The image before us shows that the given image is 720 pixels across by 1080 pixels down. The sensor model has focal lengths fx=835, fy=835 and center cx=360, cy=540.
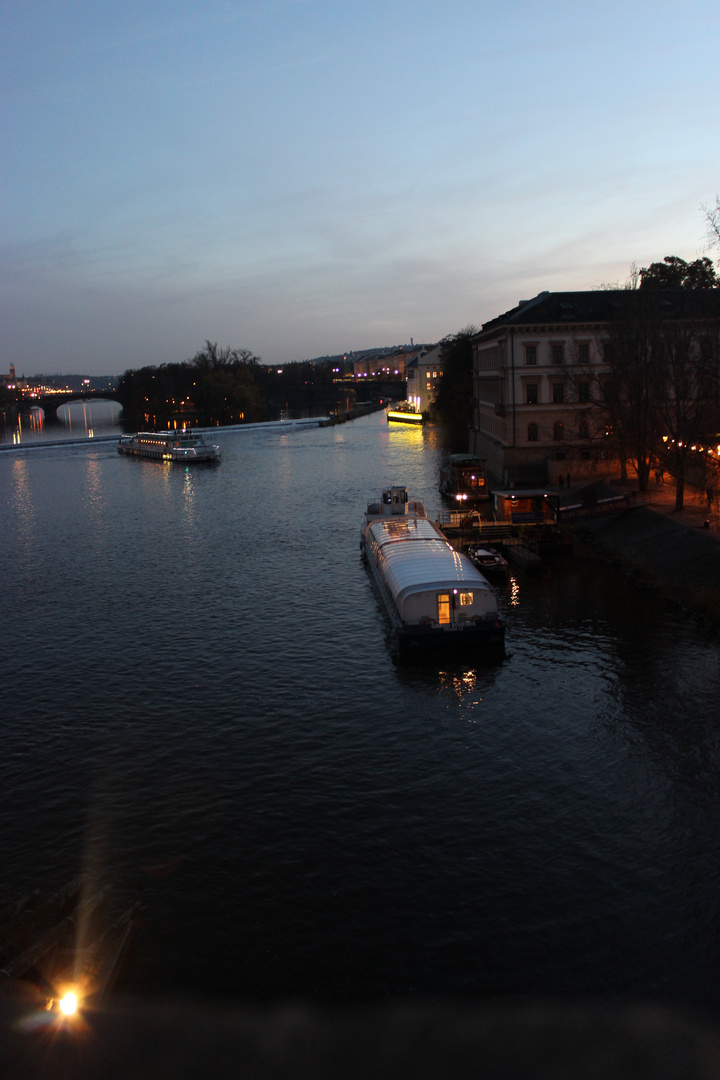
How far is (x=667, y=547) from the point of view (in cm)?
3775

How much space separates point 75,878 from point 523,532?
31911 mm

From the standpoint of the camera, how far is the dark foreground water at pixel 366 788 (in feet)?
47.5

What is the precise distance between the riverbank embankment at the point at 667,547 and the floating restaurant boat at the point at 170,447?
68688 millimetres

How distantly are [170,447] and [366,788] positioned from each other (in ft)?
320

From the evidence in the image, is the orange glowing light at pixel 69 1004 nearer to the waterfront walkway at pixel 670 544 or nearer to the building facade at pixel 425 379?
the waterfront walkway at pixel 670 544

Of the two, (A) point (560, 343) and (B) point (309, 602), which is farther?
(A) point (560, 343)

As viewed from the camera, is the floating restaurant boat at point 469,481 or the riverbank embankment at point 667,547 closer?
the riverbank embankment at point 667,547

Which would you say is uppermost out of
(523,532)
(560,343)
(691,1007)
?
(560,343)

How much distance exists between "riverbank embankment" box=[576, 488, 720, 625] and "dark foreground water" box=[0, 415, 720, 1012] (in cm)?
132

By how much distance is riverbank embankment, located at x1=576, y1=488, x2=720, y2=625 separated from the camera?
1284 inches

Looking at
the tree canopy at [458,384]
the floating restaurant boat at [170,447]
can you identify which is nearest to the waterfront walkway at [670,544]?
the tree canopy at [458,384]

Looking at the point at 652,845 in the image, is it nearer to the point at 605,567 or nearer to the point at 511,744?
the point at 511,744

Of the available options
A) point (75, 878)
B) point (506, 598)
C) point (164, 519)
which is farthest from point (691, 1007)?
point (164, 519)

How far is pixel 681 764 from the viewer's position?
20.3 meters
